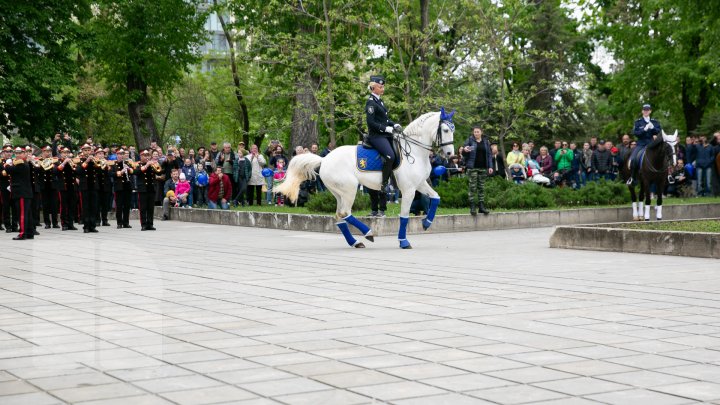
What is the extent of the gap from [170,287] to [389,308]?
11.3 feet

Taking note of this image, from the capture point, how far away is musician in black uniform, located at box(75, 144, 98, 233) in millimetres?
26844

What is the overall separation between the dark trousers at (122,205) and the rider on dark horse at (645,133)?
13461mm

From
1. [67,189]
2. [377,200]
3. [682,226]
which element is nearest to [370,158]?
[377,200]

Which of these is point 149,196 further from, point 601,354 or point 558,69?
point 558,69

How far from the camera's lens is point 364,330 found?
904 centimetres

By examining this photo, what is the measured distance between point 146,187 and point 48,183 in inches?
130

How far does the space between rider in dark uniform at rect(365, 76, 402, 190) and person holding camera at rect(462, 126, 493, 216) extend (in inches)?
269

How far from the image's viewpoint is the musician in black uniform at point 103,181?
27984 millimetres

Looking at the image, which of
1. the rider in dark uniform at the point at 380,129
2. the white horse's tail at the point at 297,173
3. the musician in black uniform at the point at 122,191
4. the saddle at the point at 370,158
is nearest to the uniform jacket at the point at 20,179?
the musician in black uniform at the point at 122,191

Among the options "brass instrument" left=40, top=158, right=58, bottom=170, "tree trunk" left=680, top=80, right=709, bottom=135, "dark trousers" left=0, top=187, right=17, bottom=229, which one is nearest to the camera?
"dark trousers" left=0, top=187, right=17, bottom=229

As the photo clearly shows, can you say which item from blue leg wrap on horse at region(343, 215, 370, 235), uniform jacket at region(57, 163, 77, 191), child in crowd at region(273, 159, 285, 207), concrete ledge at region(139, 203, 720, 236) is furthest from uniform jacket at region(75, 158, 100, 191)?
blue leg wrap on horse at region(343, 215, 370, 235)

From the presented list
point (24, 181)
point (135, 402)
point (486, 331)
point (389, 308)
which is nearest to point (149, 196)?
point (24, 181)

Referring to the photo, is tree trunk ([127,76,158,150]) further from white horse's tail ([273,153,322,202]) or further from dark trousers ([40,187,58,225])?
white horse's tail ([273,153,322,202])

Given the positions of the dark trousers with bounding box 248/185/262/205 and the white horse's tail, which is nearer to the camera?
the white horse's tail
